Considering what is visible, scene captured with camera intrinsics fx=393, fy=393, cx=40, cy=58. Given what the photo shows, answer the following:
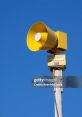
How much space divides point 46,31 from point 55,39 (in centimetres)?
20

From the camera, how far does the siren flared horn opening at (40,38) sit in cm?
600

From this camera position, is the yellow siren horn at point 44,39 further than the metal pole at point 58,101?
Yes

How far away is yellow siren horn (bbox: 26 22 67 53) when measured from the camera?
602cm

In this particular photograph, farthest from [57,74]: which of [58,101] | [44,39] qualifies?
[44,39]

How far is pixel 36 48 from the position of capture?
6.26 meters

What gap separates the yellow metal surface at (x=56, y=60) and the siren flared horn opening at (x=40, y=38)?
0.16 metres

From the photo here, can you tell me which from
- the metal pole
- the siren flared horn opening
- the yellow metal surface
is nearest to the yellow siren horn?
the siren flared horn opening

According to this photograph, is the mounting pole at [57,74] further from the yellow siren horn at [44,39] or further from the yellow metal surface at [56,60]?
the yellow siren horn at [44,39]

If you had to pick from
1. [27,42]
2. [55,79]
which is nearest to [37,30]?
[27,42]

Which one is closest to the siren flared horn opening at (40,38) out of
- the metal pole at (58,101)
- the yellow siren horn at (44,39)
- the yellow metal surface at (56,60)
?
the yellow siren horn at (44,39)

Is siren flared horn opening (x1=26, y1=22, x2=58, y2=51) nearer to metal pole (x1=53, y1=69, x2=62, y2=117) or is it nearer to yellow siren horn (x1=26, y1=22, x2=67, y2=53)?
yellow siren horn (x1=26, y1=22, x2=67, y2=53)

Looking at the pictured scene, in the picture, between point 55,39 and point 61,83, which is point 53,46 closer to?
point 55,39

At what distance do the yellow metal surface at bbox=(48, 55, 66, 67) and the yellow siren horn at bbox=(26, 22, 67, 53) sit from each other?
0.40 ft

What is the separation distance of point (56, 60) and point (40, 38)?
1.50 feet
